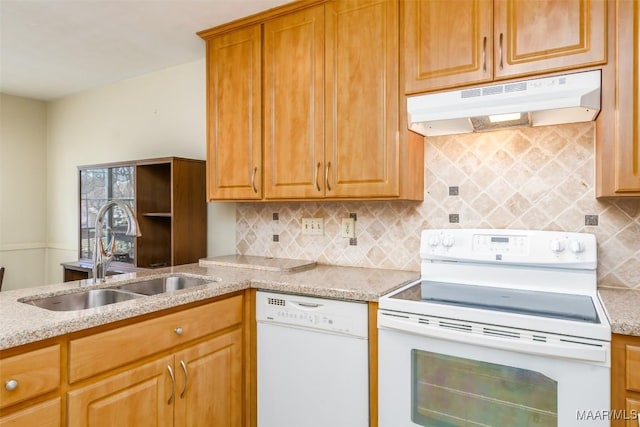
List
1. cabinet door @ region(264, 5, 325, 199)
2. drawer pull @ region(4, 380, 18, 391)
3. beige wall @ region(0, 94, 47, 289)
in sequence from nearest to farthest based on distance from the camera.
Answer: drawer pull @ region(4, 380, 18, 391)
cabinet door @ region(264, 5, 325, 199)
beige wall @ region(0, 94, 47, 289)

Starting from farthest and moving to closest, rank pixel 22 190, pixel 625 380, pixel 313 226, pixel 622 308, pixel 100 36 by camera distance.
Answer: pixel 22 190 → pixel 100 36 → pixel 313 226 → pixel 622 308 → pixel 625 380

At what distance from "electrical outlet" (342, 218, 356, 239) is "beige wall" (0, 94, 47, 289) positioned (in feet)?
11.3

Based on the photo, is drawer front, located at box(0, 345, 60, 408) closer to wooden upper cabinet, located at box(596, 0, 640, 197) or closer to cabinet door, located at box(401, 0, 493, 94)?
cabinet door, located at box(401, 0, 493, 94)

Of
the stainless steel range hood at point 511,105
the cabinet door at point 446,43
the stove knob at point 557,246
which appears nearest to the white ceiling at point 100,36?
the cabinet door at point 446,43

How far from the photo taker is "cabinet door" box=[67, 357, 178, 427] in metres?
1.26

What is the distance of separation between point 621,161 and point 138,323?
181 cm

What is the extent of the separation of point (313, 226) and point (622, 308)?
1508 mm

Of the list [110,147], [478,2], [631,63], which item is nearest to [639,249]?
[631,63]

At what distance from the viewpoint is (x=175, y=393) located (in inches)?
61.2

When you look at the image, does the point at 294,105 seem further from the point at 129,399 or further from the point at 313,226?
the point at 129,399

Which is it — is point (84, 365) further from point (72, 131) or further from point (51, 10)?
point (72, 131)

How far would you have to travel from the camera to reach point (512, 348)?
1.27 metres

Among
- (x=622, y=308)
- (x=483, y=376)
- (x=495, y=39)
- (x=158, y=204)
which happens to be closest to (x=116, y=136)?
(x=158, y=204)

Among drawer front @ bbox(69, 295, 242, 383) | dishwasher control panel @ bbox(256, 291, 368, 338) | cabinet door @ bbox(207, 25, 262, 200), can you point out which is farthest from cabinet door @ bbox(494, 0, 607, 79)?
drawer front @ bbox(69, 295, 242, 383)
